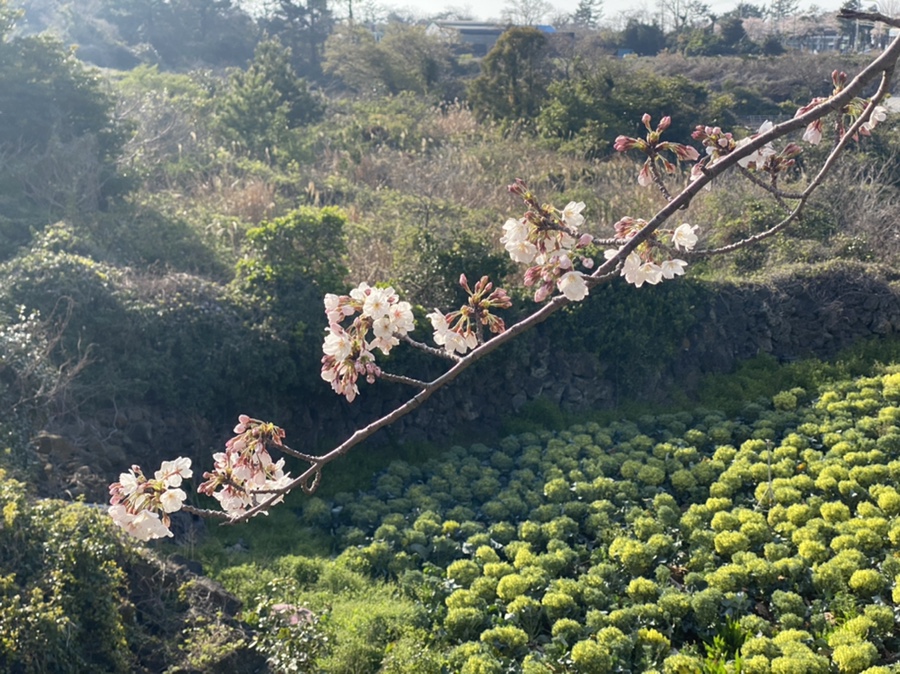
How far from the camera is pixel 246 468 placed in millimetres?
1951

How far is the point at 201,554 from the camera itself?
5312mm

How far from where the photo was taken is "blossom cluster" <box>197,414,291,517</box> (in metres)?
1.93

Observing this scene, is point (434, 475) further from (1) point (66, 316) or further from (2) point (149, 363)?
(1) point (66, 316)

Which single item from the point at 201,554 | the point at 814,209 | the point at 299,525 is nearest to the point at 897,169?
the point at 814,209

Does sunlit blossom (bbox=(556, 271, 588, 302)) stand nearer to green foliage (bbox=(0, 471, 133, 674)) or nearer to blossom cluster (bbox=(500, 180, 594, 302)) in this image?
blossom cluster (bbox=(500, 180, 594, 302))

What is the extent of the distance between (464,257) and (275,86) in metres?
9.60

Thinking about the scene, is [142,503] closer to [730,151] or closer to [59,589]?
[730,151]

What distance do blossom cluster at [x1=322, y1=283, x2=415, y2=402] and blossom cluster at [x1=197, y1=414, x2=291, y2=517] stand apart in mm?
194

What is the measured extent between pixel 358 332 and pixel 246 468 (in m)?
0.42

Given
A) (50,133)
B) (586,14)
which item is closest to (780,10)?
(586,14)

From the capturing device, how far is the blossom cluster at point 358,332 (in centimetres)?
181

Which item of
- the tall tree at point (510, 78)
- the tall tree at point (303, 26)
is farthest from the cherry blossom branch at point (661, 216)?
the tall tree at point (303, 26)

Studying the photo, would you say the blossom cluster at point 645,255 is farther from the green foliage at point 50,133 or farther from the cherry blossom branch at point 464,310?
the green foliage at point 50,133

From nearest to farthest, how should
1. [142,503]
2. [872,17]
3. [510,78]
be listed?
1. [872,17]
2. [142,503]
3. [510,78]
